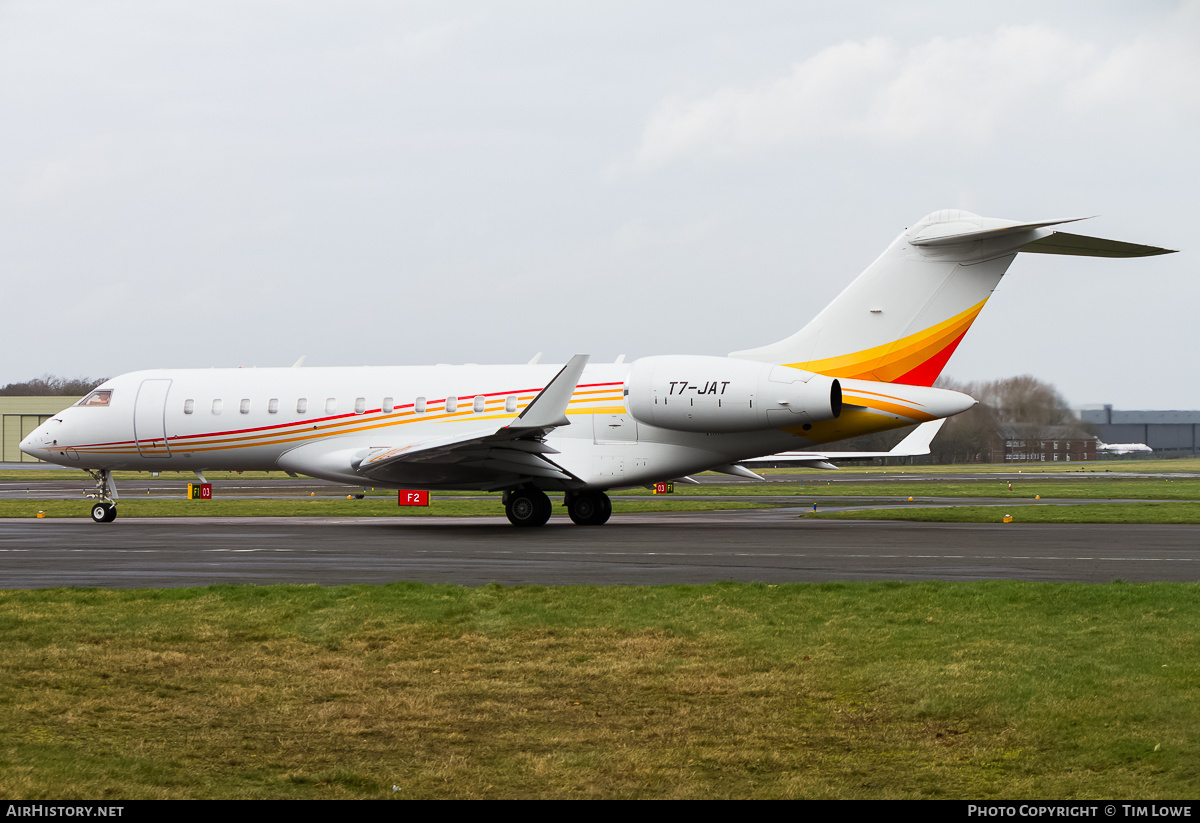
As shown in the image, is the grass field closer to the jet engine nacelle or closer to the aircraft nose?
the jet engine nacelle

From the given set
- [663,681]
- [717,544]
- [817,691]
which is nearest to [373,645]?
[663,681]

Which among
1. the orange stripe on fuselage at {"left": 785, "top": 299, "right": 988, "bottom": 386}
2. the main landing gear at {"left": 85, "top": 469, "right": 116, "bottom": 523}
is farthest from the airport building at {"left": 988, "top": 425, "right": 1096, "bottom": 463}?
the main landing gear at {"left": 85, "top": 469, "right": 116, "bottom": 523}

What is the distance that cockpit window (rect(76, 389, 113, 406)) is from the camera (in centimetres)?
2714

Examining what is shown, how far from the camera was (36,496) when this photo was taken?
39406 mm

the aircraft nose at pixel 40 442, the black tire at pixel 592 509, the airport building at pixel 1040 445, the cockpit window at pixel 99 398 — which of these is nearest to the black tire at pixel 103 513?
the aircraft nose at pixel 40 442

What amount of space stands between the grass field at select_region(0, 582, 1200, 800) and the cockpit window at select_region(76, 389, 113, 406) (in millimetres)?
16828

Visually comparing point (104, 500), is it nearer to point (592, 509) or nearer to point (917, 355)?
point (592, 509)

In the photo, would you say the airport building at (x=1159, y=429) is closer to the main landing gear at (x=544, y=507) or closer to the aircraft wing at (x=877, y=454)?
the aircraft wing at (x=877, y=454)

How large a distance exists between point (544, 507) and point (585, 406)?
2.37 meters

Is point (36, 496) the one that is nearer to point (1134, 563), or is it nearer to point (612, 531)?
point (612, 531)

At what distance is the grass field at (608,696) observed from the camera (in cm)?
586

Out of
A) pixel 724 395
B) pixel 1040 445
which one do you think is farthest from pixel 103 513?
pixel 1040 445

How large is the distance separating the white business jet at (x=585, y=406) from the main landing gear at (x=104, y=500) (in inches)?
2.6
